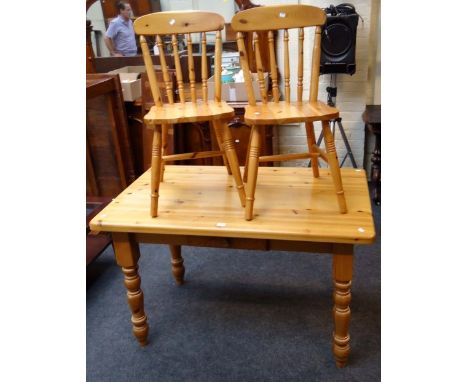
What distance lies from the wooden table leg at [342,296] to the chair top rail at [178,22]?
3.09ft

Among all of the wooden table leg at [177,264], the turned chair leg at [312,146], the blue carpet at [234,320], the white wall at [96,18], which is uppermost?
the white wall at [96,18]

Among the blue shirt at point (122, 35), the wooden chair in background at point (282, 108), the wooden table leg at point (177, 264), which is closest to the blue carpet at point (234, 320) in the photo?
the wooden table leg at point (177, 264)

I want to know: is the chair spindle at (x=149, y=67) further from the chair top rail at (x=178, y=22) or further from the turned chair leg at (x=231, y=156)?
the turned chair leg at (x=231, y=156)

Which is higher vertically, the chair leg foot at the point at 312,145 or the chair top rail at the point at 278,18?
the chair top rail at the point at 278,18

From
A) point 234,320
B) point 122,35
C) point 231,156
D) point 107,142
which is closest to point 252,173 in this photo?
point 231,156

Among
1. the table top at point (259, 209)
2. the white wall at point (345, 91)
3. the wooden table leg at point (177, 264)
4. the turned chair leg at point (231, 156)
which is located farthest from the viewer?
the white wall at point (345, 91)

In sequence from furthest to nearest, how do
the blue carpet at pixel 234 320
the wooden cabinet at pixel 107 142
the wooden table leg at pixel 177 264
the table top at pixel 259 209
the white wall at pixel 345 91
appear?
the white wall at pixel 345 91 → the wooden cabinet at pixel 107 142 → the wooden table leg at pixel 177 264 → the blue carpet at pixel 234 320 → the table top at pixel 259 209

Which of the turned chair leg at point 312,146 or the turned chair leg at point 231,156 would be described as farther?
the turned chair leg at point 312,146

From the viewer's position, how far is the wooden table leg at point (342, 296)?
130cm

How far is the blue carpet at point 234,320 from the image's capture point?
59.9 inches

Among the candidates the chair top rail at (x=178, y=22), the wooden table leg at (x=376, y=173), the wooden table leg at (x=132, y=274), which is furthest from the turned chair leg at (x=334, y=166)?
the wooden table leg at (x=376, y=173)

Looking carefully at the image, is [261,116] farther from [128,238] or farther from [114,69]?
[114,69]

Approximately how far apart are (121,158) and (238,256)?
111cm

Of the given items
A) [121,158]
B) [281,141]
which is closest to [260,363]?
[121,158]
